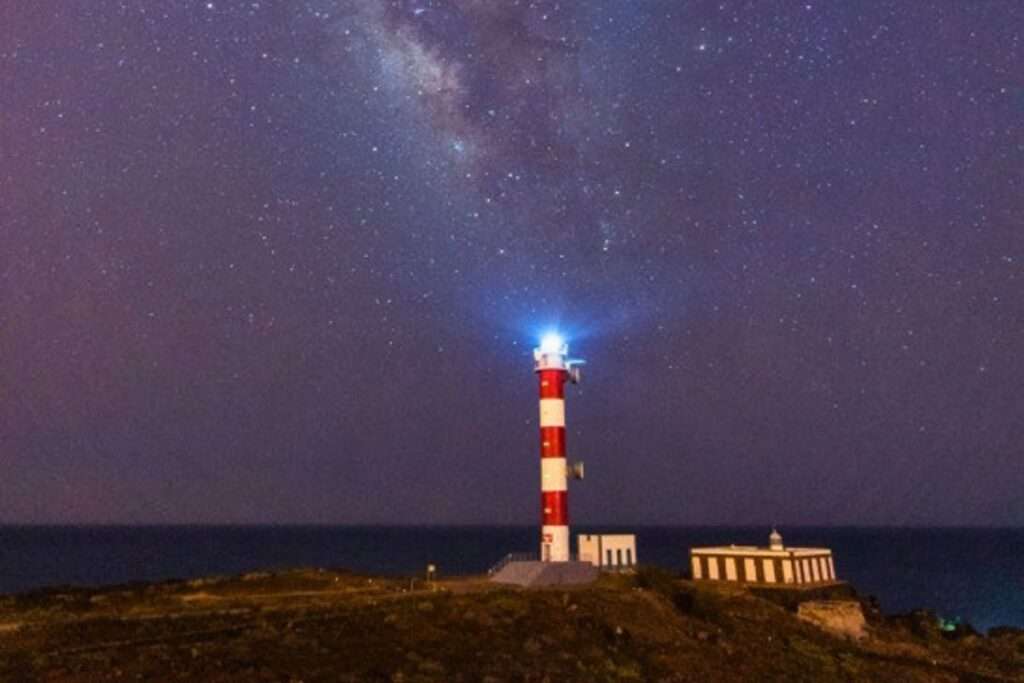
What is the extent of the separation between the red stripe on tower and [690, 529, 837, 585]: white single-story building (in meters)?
7.52

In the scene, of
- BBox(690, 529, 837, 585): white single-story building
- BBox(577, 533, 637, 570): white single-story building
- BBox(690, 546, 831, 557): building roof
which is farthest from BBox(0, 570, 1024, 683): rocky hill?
BBox(577, 533, 637, 570): white single-story building

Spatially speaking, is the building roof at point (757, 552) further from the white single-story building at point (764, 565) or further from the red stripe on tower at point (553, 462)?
the red stripe on tower at point (553, 462)

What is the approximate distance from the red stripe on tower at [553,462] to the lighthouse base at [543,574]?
242 centimetres

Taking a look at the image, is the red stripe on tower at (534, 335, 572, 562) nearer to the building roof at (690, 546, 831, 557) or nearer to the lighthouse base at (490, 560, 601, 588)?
→ the lighthouse base at (490, 560, 601, 588)

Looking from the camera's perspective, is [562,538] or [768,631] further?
[562,538]

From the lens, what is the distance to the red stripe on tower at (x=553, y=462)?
44.8 meters

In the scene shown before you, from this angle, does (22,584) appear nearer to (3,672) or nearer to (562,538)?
(562,538)

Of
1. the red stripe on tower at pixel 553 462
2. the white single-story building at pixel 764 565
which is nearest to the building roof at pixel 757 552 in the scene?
the white single-story building at pixel 764 565

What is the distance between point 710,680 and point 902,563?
19195 centimetres

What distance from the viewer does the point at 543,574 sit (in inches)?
1581

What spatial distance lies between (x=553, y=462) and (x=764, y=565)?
12.1 meters

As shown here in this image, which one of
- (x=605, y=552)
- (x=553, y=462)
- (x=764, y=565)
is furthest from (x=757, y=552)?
(x=553, y=462)

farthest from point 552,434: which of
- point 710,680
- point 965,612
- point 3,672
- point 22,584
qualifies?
point 22,584

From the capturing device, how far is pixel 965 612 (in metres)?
108
